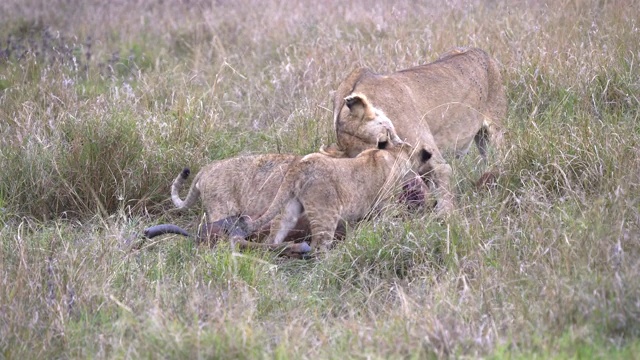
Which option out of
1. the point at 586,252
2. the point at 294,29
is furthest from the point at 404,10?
the point at 586,252

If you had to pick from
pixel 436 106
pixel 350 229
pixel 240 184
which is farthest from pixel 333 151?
pixel 436 106

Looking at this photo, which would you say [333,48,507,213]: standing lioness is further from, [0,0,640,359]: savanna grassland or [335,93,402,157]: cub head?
[0,0,640,359]: savanna grassland

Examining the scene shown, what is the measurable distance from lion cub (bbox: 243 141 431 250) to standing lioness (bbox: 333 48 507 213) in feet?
1.15

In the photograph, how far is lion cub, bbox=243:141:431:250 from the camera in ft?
19.2

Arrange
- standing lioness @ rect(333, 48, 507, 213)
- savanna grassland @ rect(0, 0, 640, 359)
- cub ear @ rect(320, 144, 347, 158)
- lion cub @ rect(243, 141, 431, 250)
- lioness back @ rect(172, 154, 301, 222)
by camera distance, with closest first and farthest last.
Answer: savanna grassland @ rect(0, 0, 640, 359)
lion cub @ rect(243, 141, 431, 250)
lioness back @ rect(172, 154, 301, 222)
cub ear @ rect(320, 144, 347, 158)
standing lioness @ rect(333, 48, 507, 213)

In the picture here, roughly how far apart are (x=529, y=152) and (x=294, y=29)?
4.83 meters

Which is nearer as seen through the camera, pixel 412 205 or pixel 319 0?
pixel 412 205

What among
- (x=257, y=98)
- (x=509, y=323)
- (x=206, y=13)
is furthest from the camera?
(x=206, y=13)

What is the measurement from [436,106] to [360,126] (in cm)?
83

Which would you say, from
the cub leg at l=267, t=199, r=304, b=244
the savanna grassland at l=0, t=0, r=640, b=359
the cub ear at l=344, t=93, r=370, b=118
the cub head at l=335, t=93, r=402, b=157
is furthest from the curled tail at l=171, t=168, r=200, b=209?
the cub ear at l=344, t=93, r=370, b=118

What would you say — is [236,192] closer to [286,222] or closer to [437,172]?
[286,222]

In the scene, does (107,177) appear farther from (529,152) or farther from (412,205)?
(529,152)

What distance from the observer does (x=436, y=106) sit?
7.12 metres

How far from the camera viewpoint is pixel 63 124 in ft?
23.5
